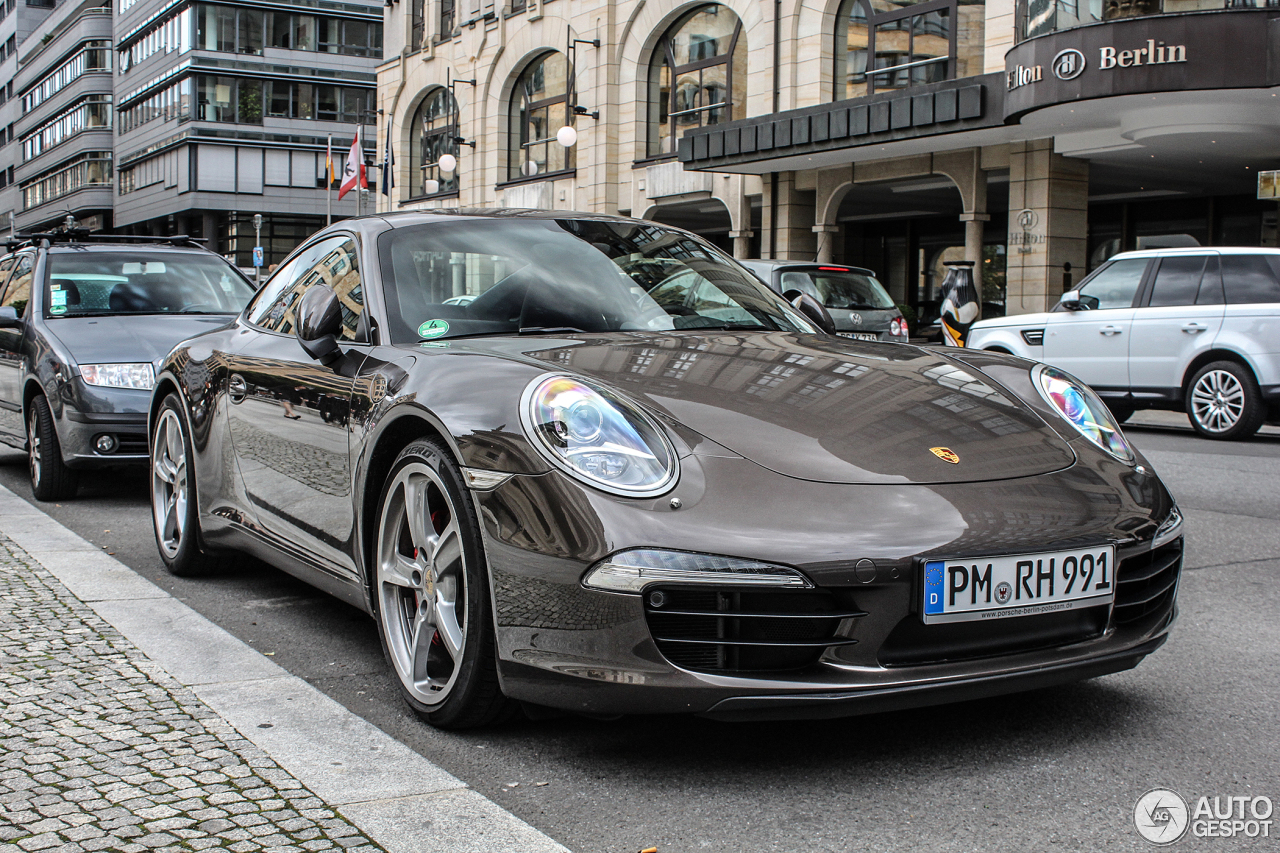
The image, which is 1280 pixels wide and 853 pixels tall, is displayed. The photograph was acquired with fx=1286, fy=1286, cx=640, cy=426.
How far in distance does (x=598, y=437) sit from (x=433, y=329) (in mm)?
1013

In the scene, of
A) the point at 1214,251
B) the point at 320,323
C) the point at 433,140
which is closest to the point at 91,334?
the point at 320,323

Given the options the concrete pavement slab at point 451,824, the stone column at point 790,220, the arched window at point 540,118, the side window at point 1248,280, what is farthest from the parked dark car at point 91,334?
the arched window at point 540,118

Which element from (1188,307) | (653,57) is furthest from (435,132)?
(1188,307)

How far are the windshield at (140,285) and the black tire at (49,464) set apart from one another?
822mm

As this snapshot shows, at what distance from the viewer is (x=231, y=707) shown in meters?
3.29

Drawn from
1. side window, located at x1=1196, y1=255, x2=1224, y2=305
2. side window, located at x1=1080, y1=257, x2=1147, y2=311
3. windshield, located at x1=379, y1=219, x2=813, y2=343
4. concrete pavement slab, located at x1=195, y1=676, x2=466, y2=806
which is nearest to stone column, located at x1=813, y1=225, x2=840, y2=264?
side window, located at x1=1080, y1=257, x2=1147, y2=311

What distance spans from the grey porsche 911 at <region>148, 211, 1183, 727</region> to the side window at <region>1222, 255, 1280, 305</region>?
938cm

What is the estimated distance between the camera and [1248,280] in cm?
1198

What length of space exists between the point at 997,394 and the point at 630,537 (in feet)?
4.25

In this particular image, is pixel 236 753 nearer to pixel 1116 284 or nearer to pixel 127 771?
pixel 127 771

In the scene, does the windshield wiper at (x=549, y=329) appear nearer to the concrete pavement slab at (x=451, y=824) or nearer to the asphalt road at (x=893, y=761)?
the asphalt road at (x=893, y=761)

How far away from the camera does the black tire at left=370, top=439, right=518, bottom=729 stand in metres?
3.00

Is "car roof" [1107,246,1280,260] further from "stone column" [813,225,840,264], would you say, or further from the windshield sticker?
"stone column" [813,225,840,264]

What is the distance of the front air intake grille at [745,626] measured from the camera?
2.68m
